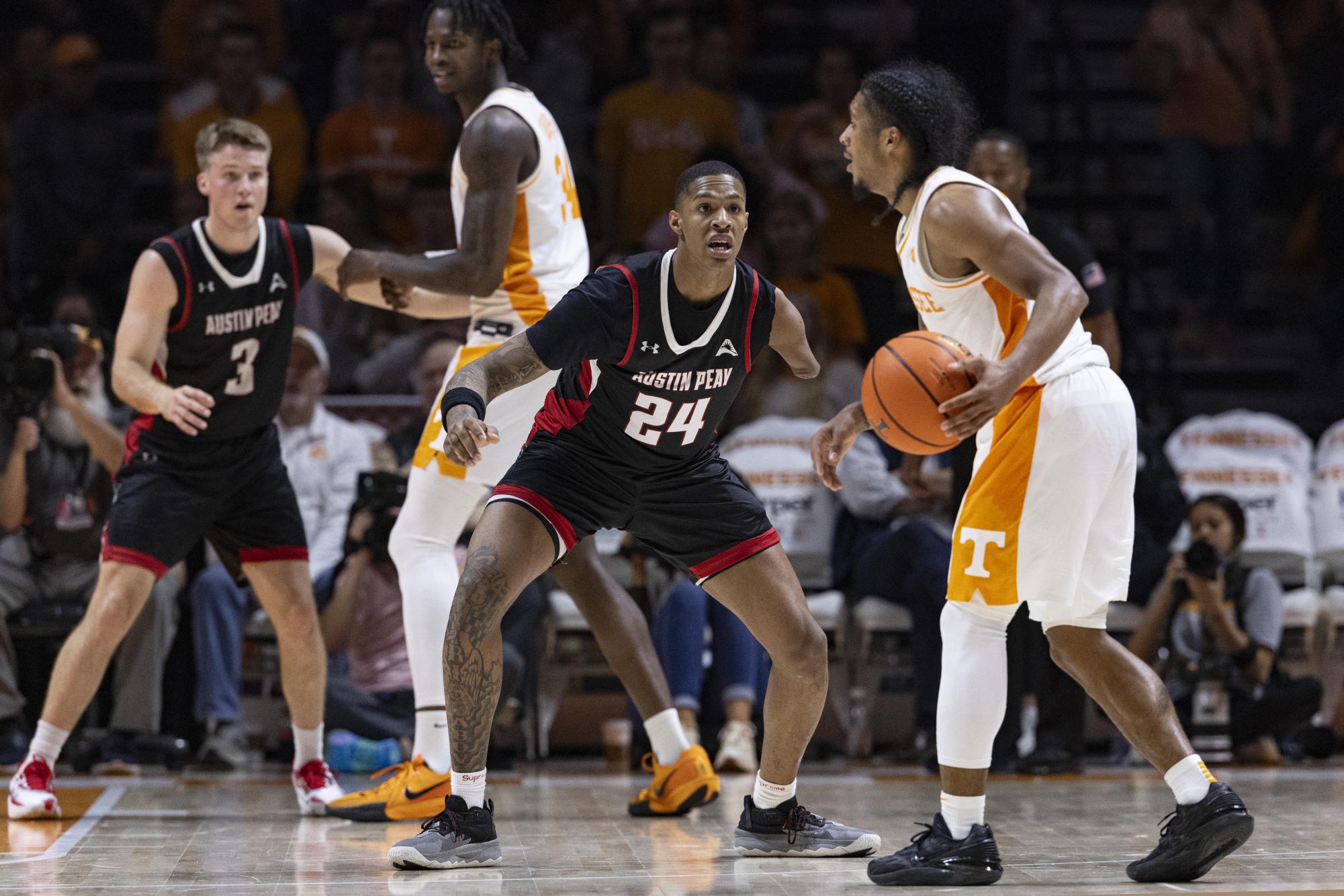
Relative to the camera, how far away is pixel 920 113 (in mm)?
3955

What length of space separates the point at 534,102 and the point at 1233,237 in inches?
242

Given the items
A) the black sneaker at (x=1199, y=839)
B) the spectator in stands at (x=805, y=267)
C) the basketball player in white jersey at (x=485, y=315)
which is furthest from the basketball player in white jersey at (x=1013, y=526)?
the spectator in stands at (x=805, y=267)

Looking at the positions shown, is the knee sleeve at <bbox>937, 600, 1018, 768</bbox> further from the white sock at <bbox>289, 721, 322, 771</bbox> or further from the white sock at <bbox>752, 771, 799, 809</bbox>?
the white sock at <bbox>289, 721, 322, 771</bbox>

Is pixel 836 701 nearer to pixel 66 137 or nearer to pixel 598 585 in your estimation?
pixel 598 585

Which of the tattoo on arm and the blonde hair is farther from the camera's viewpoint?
the blonde hair

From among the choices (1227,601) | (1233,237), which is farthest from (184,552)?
(1233,237)

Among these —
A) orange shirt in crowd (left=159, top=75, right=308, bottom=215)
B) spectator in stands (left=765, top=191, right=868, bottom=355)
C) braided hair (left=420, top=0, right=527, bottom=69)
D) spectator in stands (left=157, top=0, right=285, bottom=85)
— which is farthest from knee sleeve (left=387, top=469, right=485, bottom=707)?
spectator in stands (left=157, top=0, right=285, bottom=85)

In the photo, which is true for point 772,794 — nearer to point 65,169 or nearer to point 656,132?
point 656,132

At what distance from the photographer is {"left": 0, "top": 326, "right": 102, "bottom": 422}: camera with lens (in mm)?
6410

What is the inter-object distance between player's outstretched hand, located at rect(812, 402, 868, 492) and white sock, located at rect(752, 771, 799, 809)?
2.88ft

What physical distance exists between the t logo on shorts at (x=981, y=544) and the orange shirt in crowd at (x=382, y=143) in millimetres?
6262

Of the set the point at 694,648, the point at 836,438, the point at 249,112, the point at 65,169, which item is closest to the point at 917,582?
the point at 694,648

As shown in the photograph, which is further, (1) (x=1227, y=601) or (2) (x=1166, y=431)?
(2) (x=1166, y=431)

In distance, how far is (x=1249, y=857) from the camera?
428 cm
